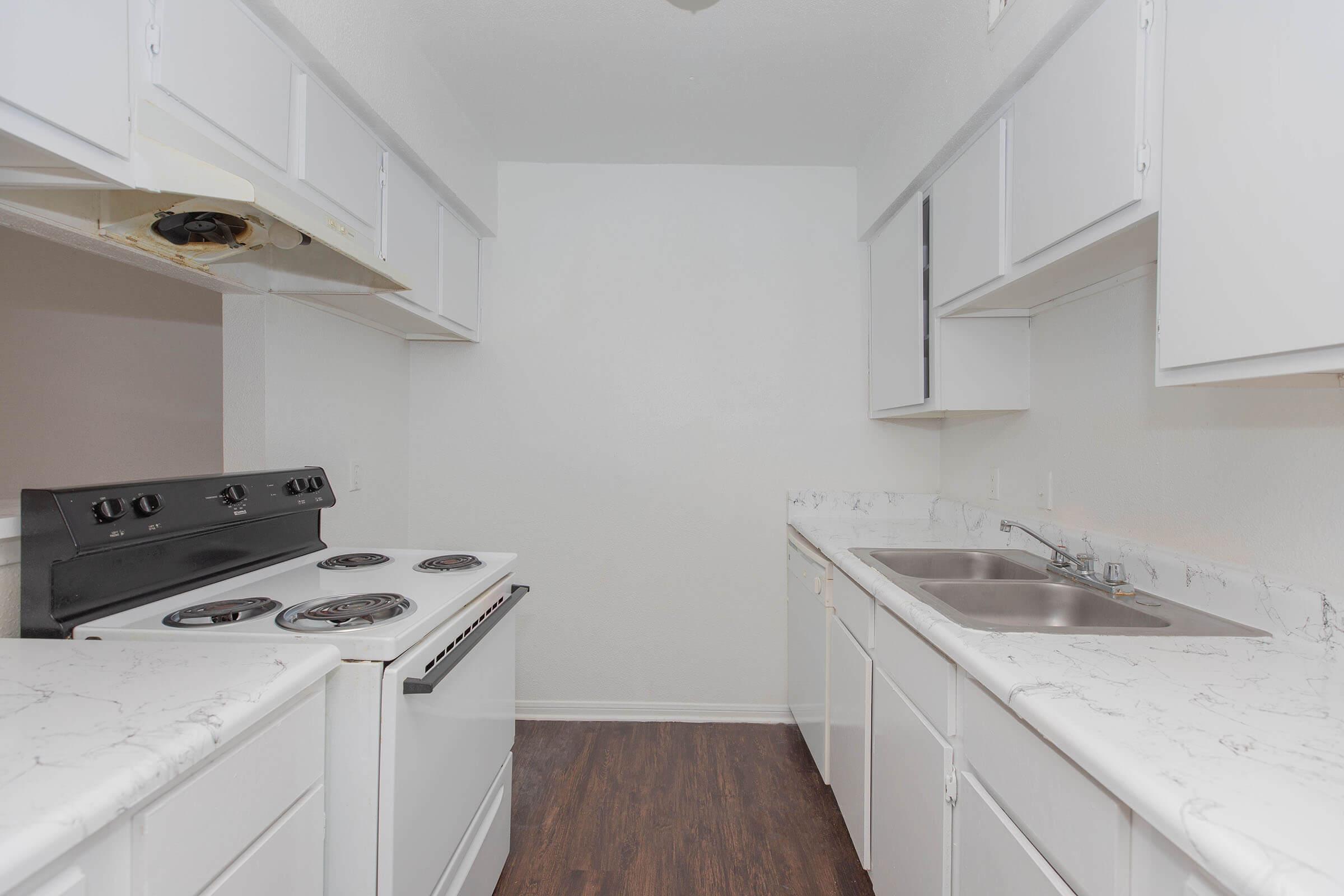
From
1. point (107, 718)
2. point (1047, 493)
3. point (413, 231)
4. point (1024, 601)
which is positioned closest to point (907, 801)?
point (1024, 601)

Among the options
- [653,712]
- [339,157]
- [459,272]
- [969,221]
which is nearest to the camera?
[339,157]

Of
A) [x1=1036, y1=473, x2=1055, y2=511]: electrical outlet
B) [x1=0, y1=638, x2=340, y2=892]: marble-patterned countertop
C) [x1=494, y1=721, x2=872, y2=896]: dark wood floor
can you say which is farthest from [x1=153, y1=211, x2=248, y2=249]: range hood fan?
[x1=1036, y1=473, x2=1055, y2=511]: electrical outlet

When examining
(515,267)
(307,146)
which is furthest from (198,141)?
(515,267)

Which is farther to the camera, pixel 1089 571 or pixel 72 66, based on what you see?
pixel 1089 571

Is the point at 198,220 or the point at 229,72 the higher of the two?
the point at 229,72

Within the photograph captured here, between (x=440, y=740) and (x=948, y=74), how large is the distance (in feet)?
7.33

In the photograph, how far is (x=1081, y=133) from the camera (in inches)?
50.4

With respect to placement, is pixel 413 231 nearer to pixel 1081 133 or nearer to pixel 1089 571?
pixel 1081 133

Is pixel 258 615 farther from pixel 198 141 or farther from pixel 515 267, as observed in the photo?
pixel 515 267

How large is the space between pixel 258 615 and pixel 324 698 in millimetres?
262

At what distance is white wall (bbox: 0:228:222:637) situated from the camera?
163 centimetres

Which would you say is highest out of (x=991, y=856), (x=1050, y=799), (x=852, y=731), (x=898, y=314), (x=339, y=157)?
(x=339, y=157)

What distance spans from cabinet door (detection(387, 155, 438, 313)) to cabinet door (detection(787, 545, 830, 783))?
174 centimetres

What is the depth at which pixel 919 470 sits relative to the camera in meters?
2.86
